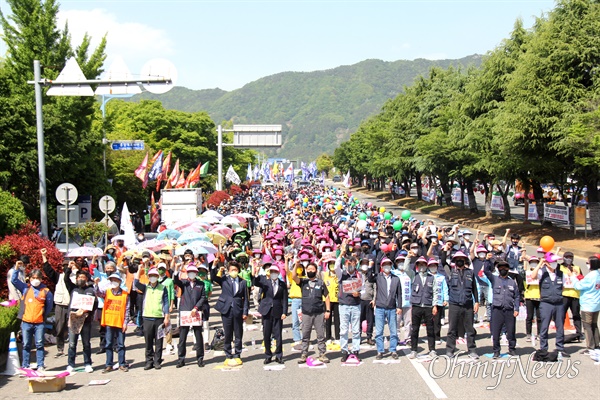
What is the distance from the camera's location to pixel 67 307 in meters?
12.9

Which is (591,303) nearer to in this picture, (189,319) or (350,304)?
(350,304)

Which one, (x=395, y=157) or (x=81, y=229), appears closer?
(x=81, y=229)

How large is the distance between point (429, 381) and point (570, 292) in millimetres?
3927

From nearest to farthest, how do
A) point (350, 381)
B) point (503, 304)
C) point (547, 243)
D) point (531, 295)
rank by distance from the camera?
point (350, 381), point (503, 304), point (531, 295), point (547, 243)

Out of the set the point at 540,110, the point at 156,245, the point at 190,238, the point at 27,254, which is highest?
the point at 540,110

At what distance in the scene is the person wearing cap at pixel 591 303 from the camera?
11.7m

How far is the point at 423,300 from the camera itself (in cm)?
1155

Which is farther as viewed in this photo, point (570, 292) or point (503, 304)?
point (570, 292)

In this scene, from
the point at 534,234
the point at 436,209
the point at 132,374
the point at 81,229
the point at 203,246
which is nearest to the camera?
the point at 132,374

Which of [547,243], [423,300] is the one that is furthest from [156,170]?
[423,300]

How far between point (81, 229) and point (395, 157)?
46.4 m

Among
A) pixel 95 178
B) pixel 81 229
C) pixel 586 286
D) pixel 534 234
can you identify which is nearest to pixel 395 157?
pixel 534 234

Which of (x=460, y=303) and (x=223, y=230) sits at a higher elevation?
(x=223, y=230)

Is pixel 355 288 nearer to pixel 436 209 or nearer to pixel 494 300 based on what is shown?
pixel 494 300
